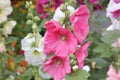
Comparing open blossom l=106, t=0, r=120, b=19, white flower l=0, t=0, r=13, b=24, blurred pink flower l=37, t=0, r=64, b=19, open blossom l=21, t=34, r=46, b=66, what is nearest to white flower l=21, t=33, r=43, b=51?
open blossom l=21, t=34, r=46, b=66

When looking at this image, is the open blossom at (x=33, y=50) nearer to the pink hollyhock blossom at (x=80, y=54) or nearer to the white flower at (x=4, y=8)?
the white flower at (x=4, y=8)

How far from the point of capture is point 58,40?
190 cm

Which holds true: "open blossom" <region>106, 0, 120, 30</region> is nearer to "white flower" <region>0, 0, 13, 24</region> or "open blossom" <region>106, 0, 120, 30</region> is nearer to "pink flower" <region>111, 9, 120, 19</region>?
"pink flower" <region>111, 9, 120, 19</region>

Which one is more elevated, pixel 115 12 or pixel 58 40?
pixel 115 12

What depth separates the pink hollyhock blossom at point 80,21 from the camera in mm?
1832

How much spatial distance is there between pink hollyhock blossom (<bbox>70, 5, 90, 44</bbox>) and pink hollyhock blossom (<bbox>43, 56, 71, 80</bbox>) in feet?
0.33

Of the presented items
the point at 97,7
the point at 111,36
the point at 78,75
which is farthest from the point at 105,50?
the point at 97,7

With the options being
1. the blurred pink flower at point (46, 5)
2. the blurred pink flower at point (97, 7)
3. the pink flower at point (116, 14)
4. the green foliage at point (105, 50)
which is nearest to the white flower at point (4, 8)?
the blurred pink flower at point (46, 5)

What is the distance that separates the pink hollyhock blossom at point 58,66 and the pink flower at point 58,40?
29 mm

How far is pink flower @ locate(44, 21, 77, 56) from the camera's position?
185 cm

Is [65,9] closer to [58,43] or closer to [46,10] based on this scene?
[58,43]

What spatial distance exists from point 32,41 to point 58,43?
0.69 metres

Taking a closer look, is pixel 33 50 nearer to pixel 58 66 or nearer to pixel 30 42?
pixel 30 42

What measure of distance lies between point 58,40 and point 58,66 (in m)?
0.10
